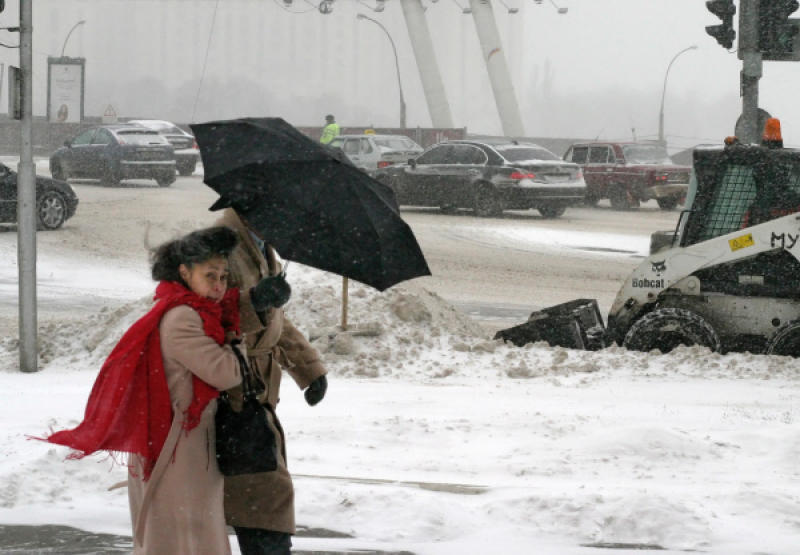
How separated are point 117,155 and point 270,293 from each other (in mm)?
28026

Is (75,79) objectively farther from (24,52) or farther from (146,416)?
(146,416)

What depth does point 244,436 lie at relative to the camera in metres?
3.83

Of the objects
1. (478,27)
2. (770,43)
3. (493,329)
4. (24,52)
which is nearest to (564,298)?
(493,329)

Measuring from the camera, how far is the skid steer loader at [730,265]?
9086mm

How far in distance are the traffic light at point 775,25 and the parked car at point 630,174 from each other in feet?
52.2

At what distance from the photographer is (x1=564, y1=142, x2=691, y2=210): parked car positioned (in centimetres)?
2880

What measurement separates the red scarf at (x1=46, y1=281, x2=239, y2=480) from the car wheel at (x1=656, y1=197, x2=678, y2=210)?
85.9 feet

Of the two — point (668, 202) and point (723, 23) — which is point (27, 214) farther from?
point (668, 202)

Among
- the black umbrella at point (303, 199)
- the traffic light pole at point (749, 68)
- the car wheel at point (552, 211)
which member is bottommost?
the car wheel at point (552, 211)

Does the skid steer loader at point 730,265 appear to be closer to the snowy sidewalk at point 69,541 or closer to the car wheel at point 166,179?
the snowy sidewalk at point 69,541

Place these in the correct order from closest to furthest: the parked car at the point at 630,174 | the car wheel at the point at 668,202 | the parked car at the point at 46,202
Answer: the parked car at the point at 46,202, the parked car at the point at 630,174, the car wheel at the point at 668,202

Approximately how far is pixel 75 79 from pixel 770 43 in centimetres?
3899

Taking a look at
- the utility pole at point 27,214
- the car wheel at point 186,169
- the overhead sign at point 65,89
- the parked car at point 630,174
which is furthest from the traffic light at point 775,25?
the overhead sign at point 65,89

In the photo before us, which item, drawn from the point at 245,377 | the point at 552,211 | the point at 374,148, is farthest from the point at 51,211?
the point at 245,377
